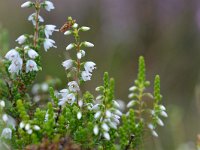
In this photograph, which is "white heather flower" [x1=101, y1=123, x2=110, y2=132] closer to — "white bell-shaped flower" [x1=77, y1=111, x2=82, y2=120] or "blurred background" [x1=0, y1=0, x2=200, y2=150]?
"white bell-shaped flower" [x1=77, y1=111, x2=82, y2=120]

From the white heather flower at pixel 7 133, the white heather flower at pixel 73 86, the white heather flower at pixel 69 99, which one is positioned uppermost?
the white heather flower at pixel 73 86

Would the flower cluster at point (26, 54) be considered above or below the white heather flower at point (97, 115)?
above

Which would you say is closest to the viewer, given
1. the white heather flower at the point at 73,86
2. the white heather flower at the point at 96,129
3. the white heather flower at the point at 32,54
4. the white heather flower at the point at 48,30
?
the white heather flower at the point at 96,129

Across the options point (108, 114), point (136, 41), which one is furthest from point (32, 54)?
point (136, 41)

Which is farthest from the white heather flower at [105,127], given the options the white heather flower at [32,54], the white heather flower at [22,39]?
the white heather flower at [22,39]

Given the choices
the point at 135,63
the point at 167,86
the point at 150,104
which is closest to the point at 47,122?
the point at 150,104

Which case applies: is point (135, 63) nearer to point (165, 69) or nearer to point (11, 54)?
point (165, 69)

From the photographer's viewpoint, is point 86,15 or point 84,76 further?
point 86,15

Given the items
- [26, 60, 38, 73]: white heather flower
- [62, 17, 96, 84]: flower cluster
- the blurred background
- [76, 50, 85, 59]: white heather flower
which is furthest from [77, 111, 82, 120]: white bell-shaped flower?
the blurred background

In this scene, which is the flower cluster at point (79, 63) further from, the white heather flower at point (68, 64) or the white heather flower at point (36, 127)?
the white heather flower at point (36, 127)
